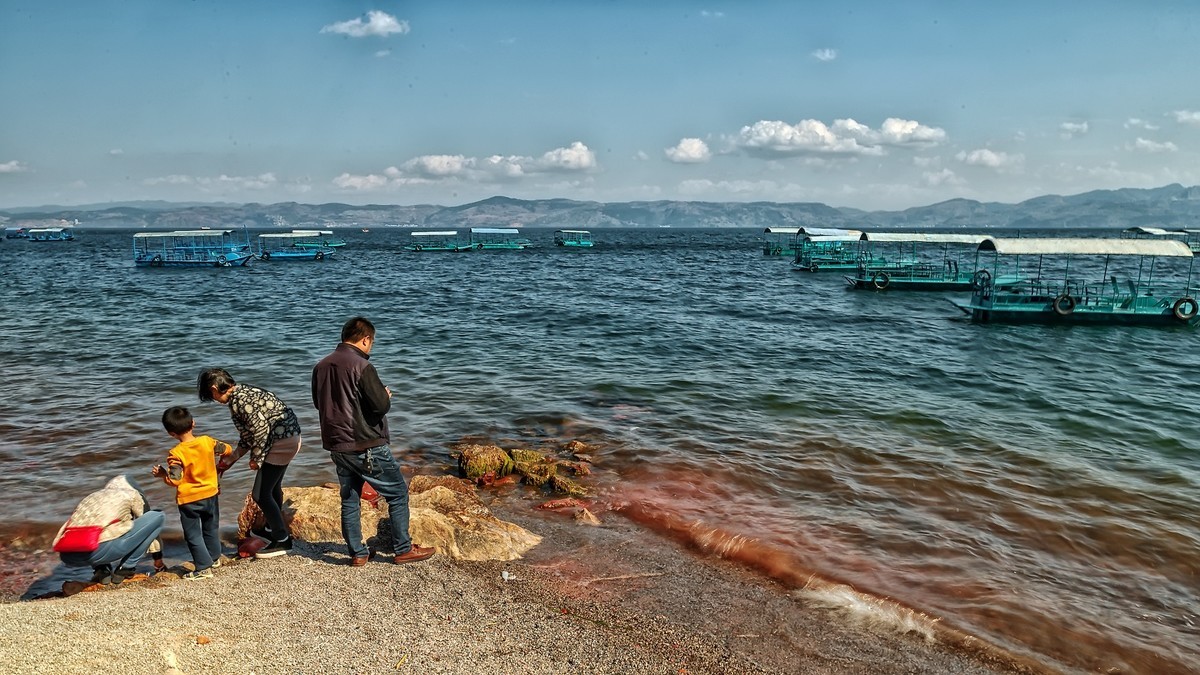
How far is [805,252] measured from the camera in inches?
2584

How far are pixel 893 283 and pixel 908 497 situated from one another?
38788mm

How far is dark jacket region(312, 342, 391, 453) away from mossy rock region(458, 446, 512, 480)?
433 centimetres

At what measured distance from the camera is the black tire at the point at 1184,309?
97.9 ft

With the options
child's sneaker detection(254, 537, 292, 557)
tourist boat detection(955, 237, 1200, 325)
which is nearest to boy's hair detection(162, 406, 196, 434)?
child's sneaker detection(254, 537, 292, 557)

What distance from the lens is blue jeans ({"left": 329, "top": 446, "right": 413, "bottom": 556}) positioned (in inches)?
264

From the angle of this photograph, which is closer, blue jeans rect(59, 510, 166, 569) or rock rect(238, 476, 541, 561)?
blue jeans rect(59, 510, 166, 569)

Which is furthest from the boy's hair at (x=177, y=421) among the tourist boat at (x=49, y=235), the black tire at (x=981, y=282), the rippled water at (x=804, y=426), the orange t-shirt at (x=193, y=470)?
the tourist boat at (x=49, y=235)

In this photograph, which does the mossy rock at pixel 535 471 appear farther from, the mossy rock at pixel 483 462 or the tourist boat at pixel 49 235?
the tourist boat at pixel 49 235

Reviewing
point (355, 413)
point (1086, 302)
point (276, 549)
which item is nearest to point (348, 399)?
point (355, 413)

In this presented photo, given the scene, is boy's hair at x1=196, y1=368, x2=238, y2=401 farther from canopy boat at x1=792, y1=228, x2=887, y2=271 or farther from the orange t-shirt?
canopy boat at x1=792, y1=228, x2=887, y2=271

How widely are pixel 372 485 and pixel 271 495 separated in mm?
1332

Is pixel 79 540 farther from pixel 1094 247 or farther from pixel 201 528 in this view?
pixel 1094 247

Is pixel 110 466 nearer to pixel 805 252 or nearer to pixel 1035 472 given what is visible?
pixel 1035 472

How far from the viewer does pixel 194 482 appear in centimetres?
666
